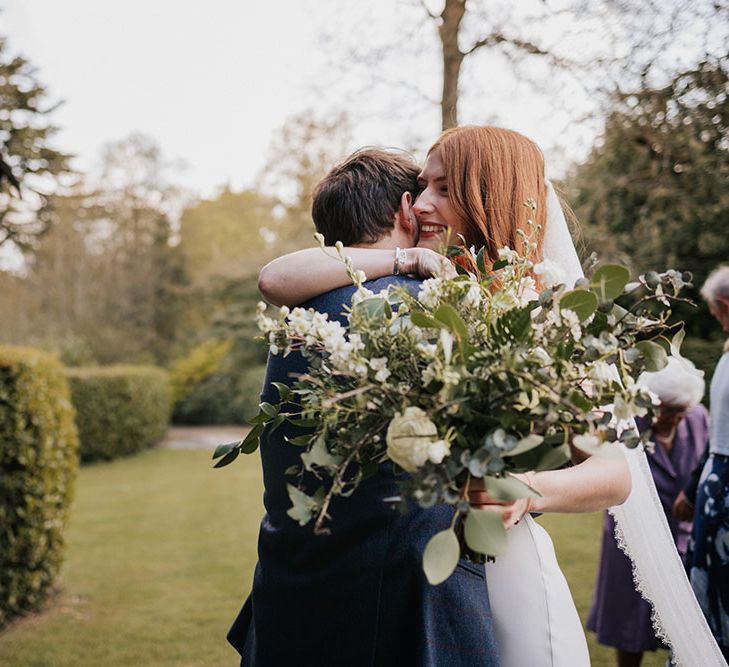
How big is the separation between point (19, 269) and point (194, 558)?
24.9 meters

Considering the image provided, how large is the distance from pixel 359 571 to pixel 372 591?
53mm

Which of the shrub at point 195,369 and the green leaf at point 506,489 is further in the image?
the shrub at point 195,369

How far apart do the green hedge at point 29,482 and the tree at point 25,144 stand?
13.3ft

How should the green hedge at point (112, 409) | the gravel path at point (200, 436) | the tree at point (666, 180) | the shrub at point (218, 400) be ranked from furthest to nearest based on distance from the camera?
the shrub at point (218, 400) < the gravel path at point (200, 436) < the green hedge at point (112, 409) < the tree at point (666, 180)

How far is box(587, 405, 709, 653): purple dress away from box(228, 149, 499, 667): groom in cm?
339

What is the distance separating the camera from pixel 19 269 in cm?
3006

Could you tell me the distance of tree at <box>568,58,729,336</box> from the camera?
7754 mm

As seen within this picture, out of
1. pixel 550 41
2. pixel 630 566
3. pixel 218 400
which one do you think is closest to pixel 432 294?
pixel 630 566

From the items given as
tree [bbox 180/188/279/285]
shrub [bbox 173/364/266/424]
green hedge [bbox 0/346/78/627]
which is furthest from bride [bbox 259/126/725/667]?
tree [bbox 180/188/279/285]

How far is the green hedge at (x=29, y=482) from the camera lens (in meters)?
5.83

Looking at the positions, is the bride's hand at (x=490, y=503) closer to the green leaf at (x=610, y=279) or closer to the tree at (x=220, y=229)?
the green leaf at (x=610, y=279)

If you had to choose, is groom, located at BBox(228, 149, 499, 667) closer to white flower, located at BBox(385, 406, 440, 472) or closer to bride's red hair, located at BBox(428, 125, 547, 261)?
bride's red hair, located at BBox(428, 125, 547, 261)

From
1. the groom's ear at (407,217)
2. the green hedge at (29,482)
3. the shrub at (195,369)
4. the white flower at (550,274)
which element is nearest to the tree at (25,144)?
the green hedge at (29,482)

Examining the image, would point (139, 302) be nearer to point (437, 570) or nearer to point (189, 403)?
point (189, 403)
